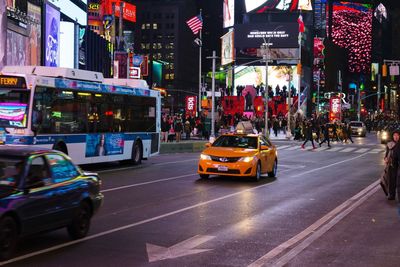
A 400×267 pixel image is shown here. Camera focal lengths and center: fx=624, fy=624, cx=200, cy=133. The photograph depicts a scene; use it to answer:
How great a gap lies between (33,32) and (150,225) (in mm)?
33633

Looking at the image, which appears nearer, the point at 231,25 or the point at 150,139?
the point at 150,139

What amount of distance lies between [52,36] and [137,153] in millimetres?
24933

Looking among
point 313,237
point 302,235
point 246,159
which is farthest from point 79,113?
point 313,237

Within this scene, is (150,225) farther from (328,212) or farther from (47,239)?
(328,212)

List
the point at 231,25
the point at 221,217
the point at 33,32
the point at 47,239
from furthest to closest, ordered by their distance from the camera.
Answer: the point at 231,25 → the point at 33,32 → the point at 221,217 → the point at 47,239

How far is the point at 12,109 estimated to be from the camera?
1691 centimetres

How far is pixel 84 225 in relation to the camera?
9133 millimetres

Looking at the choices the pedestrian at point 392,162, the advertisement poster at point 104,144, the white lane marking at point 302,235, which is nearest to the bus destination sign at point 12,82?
the advertisement poster at point 104,144

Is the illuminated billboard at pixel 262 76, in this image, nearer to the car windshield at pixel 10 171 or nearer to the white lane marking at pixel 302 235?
the white lane marking at pixel 302 235

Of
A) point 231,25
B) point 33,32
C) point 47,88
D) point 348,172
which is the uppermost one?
point 231,25

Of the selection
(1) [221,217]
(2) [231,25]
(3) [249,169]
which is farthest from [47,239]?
(2) [231,25]

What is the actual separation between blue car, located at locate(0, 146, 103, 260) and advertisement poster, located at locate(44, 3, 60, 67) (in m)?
36.4

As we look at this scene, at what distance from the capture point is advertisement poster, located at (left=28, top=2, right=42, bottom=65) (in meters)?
40.6

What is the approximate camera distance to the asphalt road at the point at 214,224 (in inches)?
313
